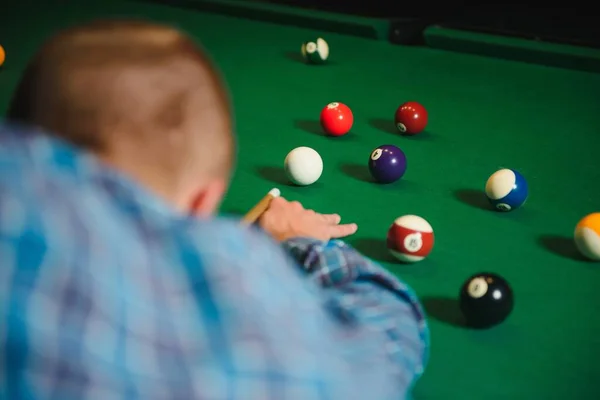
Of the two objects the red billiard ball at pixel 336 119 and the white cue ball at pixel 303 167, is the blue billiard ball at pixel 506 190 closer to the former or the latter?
the white cue ball at pixel 303 167

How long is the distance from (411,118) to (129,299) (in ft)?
5.53

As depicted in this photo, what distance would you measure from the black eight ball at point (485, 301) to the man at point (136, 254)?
46cm

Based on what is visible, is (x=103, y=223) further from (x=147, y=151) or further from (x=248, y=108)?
(x=248, y=108)

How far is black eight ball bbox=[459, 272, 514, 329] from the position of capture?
1357 millimetres

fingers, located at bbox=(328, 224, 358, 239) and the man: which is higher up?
the man

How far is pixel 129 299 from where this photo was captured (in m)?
0.70

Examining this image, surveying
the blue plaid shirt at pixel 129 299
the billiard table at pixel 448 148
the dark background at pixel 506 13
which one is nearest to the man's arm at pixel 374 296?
the billiard table at pixel 448 148

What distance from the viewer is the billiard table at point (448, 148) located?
1.35 meters

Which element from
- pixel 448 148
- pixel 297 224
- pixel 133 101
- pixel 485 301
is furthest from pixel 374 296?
pixel 448 148

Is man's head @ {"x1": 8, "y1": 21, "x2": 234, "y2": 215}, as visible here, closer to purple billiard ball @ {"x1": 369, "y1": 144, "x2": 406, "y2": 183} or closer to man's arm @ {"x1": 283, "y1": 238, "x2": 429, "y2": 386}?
man's arm @ {"x1": 283, "y1": 238, "x2": 429, "y2": 386}

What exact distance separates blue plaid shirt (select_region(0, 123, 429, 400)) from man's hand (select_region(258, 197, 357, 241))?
76 cm

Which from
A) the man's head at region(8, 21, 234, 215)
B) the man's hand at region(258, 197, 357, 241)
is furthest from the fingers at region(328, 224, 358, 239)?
the man's head at region(8, 21, 234, 215)

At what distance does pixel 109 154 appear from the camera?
2.65ft

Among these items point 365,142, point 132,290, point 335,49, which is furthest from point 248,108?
point 132,290
